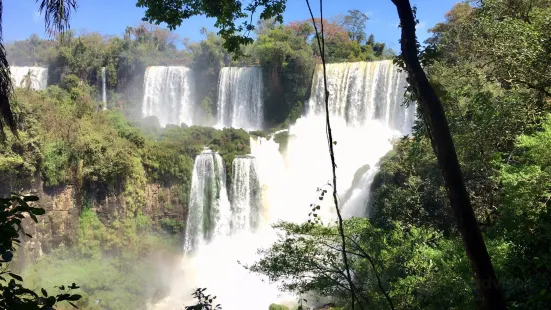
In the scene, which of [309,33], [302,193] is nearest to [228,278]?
[302,193]

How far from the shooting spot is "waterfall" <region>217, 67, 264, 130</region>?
81.1 ft

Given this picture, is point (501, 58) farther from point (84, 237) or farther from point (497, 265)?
point (84, 237)

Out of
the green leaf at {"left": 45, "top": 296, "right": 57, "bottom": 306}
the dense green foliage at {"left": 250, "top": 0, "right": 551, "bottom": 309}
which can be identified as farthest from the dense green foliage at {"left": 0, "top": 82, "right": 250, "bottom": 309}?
the green leaf at {"left": 45, "top": 296, "right": 57, "bottom": 306}

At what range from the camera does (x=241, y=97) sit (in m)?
25.0

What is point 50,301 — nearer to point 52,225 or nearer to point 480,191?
point 480,191

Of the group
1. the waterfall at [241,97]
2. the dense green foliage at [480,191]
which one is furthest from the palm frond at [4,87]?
the waterfall at [241,97]

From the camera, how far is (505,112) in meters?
7.09

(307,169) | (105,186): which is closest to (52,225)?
(105,186)

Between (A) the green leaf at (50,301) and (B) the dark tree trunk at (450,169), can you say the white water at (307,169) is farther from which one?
(A) the green leaf at (50,301)

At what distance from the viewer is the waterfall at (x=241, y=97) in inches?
974

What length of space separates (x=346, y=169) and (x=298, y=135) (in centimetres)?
430

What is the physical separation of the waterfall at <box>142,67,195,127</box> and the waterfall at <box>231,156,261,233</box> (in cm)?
1106

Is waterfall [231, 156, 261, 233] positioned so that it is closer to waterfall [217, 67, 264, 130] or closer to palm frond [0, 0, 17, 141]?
waterfall [217, 67, 264, 130]

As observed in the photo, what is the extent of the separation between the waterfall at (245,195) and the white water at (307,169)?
0.22 feet
